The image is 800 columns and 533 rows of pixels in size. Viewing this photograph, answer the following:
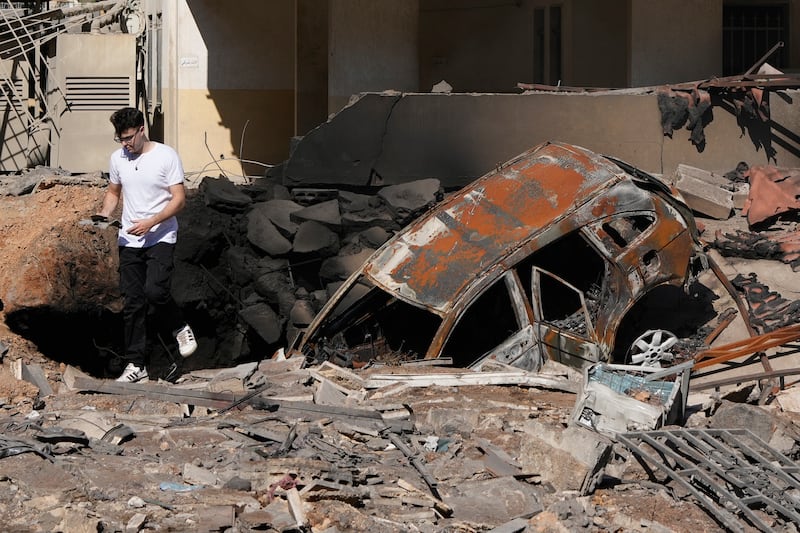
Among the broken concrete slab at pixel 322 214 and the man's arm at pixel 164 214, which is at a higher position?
the man's arm at pixel 164 214

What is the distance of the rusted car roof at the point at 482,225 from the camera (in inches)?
324

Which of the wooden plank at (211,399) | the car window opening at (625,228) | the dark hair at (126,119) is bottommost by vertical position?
the wooden plank at (211,399)

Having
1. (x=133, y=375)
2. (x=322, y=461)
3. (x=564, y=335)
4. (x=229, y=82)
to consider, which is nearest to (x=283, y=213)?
(x=133, y=375)

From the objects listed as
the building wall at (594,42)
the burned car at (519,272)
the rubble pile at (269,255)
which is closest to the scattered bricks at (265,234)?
the rubble pile at (269,255)

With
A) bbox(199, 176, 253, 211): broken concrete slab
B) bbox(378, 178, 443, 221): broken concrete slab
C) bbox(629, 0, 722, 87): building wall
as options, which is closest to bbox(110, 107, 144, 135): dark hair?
bbox(199, 176, 253, 211): broken concrete slab

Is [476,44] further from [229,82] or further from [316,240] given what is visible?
[316,240]

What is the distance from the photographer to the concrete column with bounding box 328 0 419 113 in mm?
14430

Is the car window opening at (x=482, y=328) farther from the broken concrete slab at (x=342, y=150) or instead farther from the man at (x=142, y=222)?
the broken concrete slab at (x=342, y=150)

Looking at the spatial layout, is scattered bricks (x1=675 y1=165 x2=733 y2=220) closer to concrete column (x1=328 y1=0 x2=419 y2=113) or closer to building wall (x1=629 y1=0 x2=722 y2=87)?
building wall (x1=629 y1=0 x2=722 y2=87)

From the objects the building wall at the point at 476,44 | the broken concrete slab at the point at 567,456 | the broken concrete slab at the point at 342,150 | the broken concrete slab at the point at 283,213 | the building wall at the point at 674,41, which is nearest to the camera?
the broken concrete slab at the point at 567,456

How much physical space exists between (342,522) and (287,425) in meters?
1.63

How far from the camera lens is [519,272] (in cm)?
854

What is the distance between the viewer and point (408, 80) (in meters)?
14.7

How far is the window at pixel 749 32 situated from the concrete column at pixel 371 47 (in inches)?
215
